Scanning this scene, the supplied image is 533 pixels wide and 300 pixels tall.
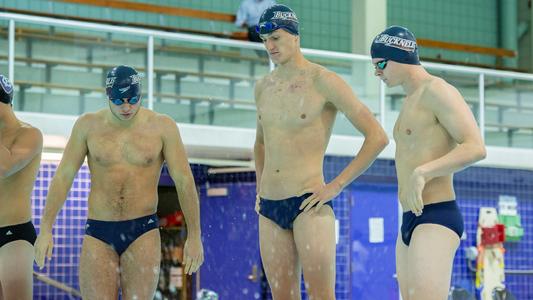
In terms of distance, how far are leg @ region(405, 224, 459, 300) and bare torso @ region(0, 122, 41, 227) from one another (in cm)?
262

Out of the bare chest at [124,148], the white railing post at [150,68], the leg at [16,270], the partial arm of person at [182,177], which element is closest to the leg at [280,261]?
the partial arm of person at [182,177]

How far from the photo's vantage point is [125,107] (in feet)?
19.4

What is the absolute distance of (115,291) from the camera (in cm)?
584

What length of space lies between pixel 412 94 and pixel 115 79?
168 cm

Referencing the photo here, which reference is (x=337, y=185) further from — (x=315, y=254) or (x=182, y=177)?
(x=182, y=177)

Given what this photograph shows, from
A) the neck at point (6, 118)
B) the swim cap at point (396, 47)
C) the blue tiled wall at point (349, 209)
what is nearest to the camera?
the swim cap at point (396, 47)

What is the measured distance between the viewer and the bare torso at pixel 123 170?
5.96 meters

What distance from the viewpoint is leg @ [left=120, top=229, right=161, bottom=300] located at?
5.87 meters

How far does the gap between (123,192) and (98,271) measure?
49cm

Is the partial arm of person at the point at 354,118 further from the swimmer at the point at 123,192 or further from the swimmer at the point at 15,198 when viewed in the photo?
the swimmer at the point at 15,198

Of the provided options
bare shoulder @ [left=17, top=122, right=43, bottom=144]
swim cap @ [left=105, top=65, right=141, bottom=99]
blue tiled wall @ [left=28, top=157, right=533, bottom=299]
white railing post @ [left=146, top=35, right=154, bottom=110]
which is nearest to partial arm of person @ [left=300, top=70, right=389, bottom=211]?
swim cap @ [left=105, top=65, right=141, bottom=99]

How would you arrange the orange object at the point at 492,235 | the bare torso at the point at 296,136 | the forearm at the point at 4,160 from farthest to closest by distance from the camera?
the orange object at the point at 492,235
the forearm at the point at 4,160
the bare torso at the point at 296,136

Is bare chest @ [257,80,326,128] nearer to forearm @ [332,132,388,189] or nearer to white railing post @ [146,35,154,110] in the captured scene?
forearm @ [332,132,388,189]

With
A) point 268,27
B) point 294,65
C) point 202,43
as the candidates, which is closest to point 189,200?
point 294,65
